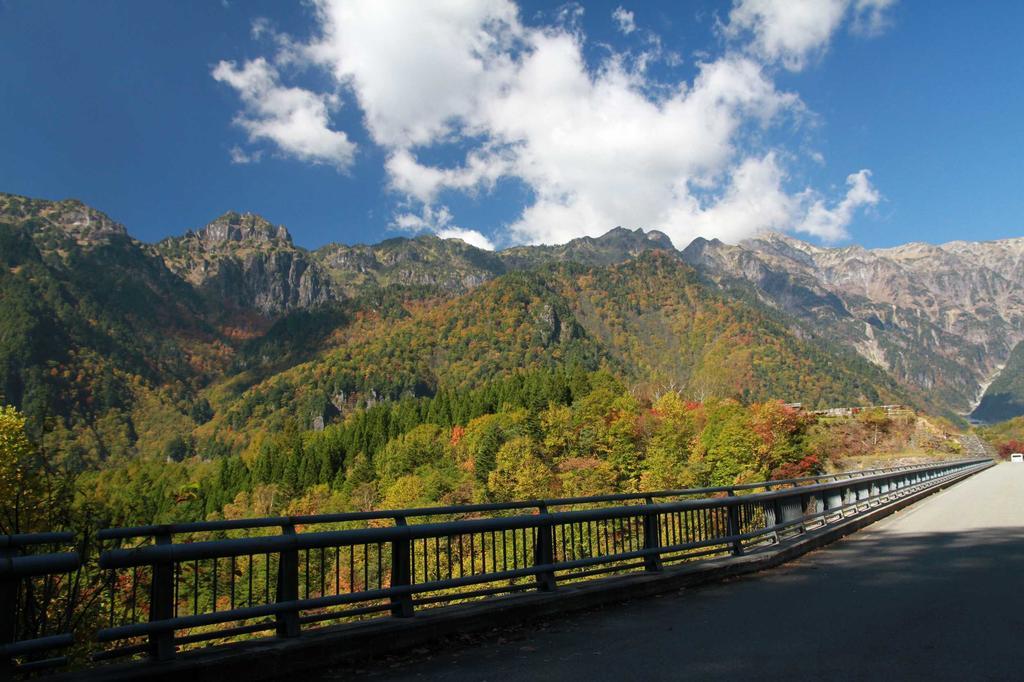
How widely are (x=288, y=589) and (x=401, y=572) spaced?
1313 mm

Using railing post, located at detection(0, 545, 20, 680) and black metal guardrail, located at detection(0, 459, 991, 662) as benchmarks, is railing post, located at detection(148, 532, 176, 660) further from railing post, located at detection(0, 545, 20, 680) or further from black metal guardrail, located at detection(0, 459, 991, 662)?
railing post, located at detection(0, 545, 20, 680)

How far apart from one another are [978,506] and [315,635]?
24.0m

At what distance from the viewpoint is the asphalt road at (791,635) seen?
586cm

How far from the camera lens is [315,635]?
20.7 ft

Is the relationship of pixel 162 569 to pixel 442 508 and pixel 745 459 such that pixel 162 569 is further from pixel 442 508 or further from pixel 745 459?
pixel 745 459

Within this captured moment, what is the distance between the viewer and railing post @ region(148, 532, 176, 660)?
5352 mm

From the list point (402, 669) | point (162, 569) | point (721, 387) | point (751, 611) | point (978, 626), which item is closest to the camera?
point (162, 569)

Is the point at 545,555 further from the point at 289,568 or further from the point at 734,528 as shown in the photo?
the point at 734,528

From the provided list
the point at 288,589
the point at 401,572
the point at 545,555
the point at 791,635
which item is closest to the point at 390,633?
the point at 401,572

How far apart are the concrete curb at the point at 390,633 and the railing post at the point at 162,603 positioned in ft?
0.43

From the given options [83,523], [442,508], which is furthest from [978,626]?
[83,523]

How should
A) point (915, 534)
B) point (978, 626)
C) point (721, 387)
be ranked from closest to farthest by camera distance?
point (978, 626) → point (915, 534) → point (721, 387)

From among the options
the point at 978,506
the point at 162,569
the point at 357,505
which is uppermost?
the point at 162,569

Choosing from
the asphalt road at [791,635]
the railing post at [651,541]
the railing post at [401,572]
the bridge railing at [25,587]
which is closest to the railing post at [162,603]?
the bridge railing at [25,587]
